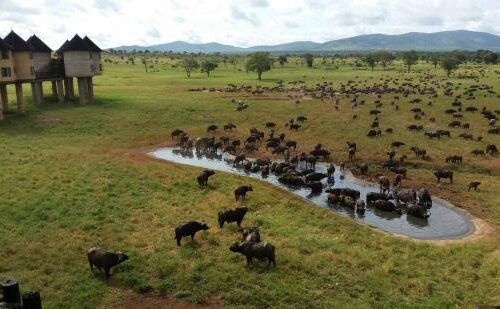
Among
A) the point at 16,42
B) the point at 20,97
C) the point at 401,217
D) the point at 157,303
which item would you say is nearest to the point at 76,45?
the point at 16,42

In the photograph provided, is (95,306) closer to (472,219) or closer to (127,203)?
(127,203)

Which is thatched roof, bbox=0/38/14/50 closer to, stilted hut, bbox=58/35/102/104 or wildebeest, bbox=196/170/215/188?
stilted hut, bbox=58/35/102/104

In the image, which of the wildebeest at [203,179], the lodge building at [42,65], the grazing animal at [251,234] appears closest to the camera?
the grazing animal at [251,234]

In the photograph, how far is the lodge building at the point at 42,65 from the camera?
49.0m

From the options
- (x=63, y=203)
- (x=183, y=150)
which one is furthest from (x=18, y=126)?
(x=63, y=203)

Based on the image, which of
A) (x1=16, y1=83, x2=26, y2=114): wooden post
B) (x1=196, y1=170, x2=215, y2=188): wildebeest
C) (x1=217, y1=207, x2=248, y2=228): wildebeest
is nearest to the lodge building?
(x1=16, y1=83, x2=26, y2=114): wooden post

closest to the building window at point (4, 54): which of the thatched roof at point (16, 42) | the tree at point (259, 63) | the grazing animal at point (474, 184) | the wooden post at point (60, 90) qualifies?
the thatched roof at point (16, 42)

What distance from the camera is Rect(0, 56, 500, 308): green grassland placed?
16672mm

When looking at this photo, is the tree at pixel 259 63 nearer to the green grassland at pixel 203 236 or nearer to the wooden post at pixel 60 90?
the wooden post at pixel 60 90

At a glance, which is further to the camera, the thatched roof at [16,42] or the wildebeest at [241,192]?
the thatched roof at [16,42]

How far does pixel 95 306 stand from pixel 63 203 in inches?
421

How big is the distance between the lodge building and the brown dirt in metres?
38.2

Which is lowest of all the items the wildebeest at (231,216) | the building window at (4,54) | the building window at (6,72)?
the wildebeest at (231,216)

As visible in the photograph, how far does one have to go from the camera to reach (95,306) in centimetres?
1556
